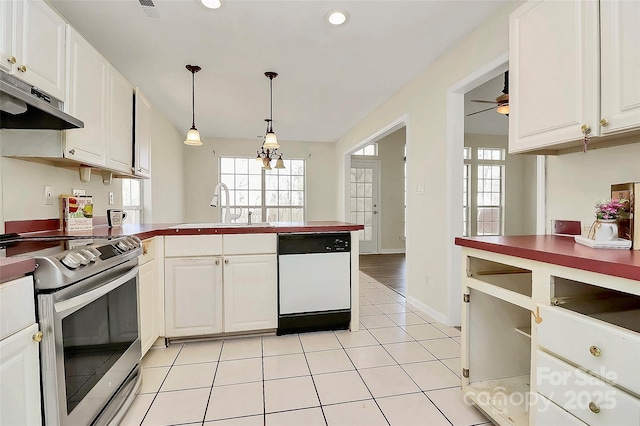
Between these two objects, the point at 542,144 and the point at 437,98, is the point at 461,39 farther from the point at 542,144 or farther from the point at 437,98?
the point at 542,144

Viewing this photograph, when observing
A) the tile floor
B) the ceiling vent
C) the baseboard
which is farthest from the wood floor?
the ceiling vent

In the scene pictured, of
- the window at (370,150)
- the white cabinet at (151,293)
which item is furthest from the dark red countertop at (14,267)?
the window at (370,150)

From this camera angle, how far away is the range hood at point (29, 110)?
1350 millimetres

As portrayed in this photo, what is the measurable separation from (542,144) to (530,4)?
750 mm

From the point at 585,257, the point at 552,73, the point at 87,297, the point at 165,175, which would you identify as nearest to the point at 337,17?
the point at 552,73

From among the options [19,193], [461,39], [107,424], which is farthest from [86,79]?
[461,39]

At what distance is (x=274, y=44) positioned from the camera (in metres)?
2.65

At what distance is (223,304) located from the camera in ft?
7.77

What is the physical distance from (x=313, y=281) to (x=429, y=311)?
1.30 meters

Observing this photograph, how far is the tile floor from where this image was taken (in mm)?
1548

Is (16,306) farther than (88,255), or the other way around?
(88,255)

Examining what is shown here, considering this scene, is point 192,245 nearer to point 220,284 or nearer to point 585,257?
point 220,284

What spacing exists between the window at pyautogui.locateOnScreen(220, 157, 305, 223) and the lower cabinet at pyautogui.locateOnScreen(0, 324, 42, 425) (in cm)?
569

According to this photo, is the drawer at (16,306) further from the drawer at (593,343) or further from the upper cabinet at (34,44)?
the drawer at (593,343)
